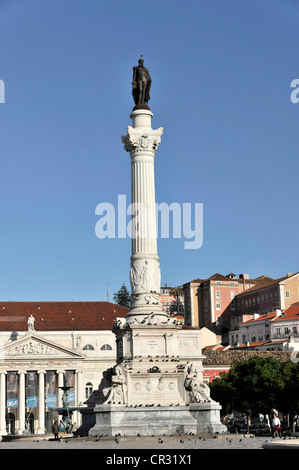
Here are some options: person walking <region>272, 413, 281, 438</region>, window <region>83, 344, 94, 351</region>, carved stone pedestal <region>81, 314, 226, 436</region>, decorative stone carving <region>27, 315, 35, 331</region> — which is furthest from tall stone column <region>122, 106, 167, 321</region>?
window <region>83, 344, 94, 351</region>

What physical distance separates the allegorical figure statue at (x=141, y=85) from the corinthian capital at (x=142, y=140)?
1.99m

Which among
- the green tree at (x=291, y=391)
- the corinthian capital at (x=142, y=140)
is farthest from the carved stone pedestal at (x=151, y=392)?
the green tree at (x=291, y=391)

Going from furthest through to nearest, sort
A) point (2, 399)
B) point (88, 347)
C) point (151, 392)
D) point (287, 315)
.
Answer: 1. point (287, 315)
2. point (88, 347)
3. point (2, 399)
4. point (151, 392)

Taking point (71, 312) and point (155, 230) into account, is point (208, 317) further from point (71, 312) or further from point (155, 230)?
point (155, 230)

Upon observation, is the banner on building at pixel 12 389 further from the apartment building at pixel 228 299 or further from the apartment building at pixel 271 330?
the apartment building at pixel 228 299

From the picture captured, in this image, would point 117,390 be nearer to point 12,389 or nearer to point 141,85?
point 141,85

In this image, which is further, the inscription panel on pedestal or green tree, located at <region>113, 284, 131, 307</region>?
green tree, located at <region>113, 284, 131, 307</region>

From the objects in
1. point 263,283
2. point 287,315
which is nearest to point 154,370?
point 287,315

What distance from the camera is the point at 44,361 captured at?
88188 millimetres

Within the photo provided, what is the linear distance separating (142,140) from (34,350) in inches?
2182

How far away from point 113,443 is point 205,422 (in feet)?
17.4

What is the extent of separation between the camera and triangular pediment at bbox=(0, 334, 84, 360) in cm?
8750

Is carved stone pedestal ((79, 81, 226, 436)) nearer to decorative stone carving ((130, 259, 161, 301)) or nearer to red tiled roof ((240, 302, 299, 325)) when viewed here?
decorative stone carving ((130, 259, 161, 301))
